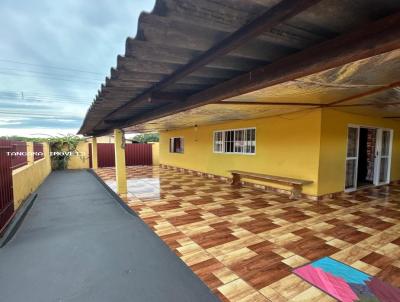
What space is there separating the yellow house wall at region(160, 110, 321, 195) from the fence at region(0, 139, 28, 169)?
5.97 metres

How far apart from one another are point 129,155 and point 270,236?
12.3m

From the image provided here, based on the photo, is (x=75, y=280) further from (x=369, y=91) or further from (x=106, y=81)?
(x=369, y=91)

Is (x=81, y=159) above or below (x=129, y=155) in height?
below

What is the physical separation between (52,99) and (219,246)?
23505 mm

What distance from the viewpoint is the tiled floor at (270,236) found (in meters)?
2.20

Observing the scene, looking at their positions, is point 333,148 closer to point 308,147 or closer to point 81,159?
point 308,147

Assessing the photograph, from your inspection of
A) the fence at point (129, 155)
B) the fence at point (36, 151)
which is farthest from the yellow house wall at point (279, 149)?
the fence at point (129, 155)

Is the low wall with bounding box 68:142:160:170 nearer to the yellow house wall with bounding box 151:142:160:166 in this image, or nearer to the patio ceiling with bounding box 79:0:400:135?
the yellow house wall with bounding box 151:142:160:166

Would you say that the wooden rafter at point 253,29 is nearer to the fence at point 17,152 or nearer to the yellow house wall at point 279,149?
the yellow house wall at point 279,149

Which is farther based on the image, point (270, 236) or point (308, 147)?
point (308, 147)

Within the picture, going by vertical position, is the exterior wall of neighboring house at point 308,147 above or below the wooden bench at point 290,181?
above

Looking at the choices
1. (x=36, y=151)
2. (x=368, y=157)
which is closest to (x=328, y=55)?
(x=368, y=157)

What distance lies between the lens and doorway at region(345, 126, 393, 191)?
5961mm

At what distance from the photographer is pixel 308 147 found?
17.4 ft
